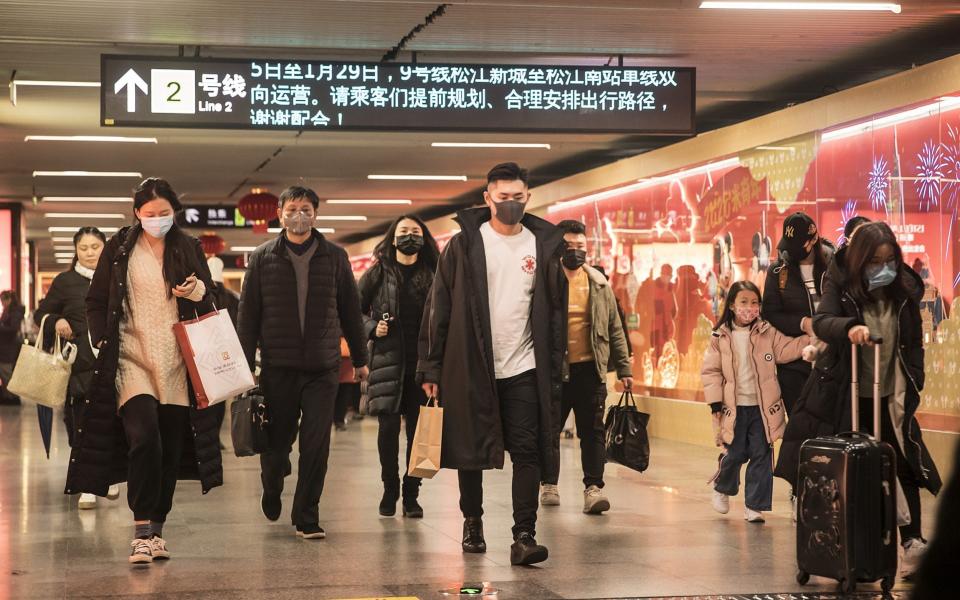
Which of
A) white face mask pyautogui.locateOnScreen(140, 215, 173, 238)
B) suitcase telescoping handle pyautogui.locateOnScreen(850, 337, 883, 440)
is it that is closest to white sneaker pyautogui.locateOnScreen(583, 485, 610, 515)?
suitcase telescoping handle pyautogui.locateOnScreen(850, 337, 883, 440)

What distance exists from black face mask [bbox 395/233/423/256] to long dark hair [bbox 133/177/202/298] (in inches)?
68.9

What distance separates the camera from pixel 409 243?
8008 millimetres

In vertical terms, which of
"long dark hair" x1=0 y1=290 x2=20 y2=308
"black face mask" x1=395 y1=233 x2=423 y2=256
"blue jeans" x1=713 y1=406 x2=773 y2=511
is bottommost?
"blue jeans" x1=713 y1=406 x2=773 y2=511

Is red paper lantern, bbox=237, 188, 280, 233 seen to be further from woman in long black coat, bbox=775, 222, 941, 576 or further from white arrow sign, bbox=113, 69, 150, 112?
woman in long black coat, bbox=775, 222, 941, 576

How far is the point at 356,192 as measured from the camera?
22.0m

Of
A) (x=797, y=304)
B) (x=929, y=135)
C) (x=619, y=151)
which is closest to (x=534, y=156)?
(x=619, y=151)

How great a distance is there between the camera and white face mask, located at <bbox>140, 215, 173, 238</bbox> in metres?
6.37

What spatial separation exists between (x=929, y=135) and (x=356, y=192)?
43.4 feet

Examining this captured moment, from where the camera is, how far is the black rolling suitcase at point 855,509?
17.6 ft

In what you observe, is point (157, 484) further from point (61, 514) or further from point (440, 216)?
point (440, 216)

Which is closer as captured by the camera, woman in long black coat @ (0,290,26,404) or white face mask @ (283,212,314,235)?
white face mask @ (283,212,314,235)

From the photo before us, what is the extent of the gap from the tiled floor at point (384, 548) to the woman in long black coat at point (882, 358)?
647 millimetres

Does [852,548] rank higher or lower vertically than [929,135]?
lower

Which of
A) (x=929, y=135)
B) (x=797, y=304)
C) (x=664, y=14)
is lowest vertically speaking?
(x=797, y=304)
